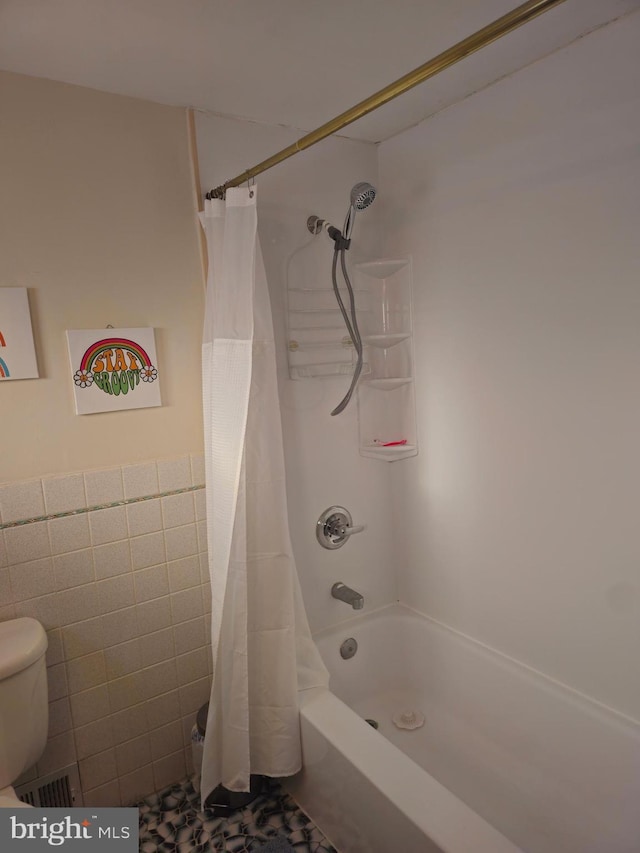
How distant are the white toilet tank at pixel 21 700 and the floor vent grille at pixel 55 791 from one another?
0.20 metres

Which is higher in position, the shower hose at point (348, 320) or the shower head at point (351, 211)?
the shower head at point (351, 211)

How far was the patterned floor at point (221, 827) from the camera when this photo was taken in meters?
1.69

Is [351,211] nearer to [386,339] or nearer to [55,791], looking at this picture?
[386,339]

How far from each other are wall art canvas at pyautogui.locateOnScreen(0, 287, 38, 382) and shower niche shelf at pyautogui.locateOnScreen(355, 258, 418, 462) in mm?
1153

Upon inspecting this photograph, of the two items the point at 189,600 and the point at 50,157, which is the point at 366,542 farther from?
the point at 50,157

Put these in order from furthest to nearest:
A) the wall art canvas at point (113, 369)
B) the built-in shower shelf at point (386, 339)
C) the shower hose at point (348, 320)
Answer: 1. the built-in shower shelf at point (386, 339)
2. the shower hose at point (348, 320)
3. the wall art canvas at point (113, 369)

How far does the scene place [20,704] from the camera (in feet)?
4.75

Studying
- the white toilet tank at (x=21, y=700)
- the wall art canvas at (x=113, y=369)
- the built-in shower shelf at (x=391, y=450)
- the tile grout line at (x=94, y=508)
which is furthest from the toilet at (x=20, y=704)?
the built-in shower shelf at (x=391, y=450)

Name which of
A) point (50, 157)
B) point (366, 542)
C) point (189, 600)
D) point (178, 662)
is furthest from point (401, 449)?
point (50, 157)

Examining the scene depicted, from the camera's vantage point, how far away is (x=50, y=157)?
5.20ft

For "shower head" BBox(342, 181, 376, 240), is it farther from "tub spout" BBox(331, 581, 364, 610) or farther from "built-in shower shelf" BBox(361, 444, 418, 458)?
"tub spout" BBox(331, 581, 364, 610)

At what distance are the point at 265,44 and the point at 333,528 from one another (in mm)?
1589

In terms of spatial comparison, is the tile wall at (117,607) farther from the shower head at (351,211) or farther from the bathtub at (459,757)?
the shower head at (351,211)

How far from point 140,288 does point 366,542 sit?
132cm
